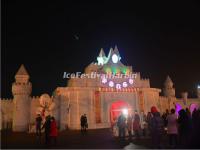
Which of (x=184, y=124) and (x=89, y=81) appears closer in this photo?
(x=184, y=124)

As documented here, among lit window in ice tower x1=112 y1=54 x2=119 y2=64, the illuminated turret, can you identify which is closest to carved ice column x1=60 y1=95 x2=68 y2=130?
lit window in ice tower x1=112 y1=54 x2=119 y2=64

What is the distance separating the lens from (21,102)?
116ft

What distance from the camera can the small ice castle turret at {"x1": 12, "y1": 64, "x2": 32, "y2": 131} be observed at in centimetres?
3459

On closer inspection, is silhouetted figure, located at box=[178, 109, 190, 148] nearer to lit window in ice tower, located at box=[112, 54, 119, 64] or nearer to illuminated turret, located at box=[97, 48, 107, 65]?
lit window in ice tower, located at box=[112, 54, 119, 64]

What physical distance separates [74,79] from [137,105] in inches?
348

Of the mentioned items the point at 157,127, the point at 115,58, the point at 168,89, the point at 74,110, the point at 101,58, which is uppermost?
the point at 101,58

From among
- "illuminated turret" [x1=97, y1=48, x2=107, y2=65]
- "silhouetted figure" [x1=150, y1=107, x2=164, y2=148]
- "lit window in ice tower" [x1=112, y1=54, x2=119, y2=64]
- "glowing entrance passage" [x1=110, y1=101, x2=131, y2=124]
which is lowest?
"silhouetted figure" [x1=150, y1=107, x2=164, y2=148]

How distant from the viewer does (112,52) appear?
135 ft


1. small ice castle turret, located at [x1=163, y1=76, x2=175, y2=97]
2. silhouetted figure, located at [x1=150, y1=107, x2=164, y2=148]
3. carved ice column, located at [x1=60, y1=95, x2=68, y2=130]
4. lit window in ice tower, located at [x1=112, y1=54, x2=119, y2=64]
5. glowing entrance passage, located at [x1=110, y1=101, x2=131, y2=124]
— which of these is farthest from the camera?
small ice castle turret, located at [x1=163, y1=76, x2=175, y2=97]

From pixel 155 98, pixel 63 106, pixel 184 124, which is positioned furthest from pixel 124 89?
pixel 184 124

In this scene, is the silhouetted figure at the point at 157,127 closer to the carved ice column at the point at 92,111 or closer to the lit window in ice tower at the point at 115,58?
the carved ice column at the point at 92,111

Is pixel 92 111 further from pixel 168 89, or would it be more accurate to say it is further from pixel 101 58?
pixel 168 89

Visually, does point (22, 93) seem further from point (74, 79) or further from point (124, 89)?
point (124, 89)

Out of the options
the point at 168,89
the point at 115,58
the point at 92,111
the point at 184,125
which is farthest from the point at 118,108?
the point at 184,125
